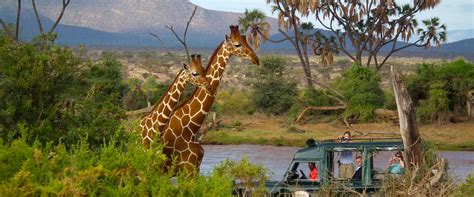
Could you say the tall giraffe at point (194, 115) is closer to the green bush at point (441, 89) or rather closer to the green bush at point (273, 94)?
the green bush at point (441, 89)

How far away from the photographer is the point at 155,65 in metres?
66.2

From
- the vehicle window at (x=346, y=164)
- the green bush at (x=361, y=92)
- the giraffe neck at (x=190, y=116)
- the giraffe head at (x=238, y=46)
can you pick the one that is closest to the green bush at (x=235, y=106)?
the green bush at (x=361, y=92)

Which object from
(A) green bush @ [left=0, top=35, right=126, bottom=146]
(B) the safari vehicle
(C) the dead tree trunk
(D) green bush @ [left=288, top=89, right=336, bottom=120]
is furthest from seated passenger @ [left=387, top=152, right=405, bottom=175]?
(D) green bush @ [left=288, top=89, right=336, bottom=120]

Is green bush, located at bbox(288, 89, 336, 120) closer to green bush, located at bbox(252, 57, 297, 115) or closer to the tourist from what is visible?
green bush, located at bbox(252, 57, 297, 115)

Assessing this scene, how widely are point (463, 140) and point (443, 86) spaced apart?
8.67 feet

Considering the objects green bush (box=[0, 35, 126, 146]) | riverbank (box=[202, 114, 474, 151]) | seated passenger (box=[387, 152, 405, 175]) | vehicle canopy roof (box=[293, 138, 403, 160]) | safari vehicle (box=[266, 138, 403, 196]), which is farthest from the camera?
riverbank (box=[202, 114, 474, 151])

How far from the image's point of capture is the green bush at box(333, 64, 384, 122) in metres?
32.2

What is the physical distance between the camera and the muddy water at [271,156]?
2352 cm

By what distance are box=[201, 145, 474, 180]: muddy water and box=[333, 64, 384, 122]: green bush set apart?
3721mm

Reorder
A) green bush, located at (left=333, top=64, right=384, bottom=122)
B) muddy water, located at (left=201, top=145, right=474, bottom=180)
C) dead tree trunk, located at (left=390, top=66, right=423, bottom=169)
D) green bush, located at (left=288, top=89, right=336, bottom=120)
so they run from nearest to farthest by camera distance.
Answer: dead tree trunk, located at (left=390, top=66, right=423, bottom=169)
muddy water, located at (left=201, top=145, right=474, bottom=180)
green bush, located at (left=333, top=64, right=384, bottom=122)
green bush, located at (left=288, top=89, right=336, bottom=120)

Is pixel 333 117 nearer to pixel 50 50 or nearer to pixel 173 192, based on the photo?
pixel 50 50

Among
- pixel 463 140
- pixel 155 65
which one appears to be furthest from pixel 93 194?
pixel 155 65

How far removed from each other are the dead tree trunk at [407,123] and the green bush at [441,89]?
19987mm

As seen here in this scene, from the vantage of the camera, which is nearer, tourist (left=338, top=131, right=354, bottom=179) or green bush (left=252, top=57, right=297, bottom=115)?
tourist (left=338, top=131, right=354, bottom=179)
